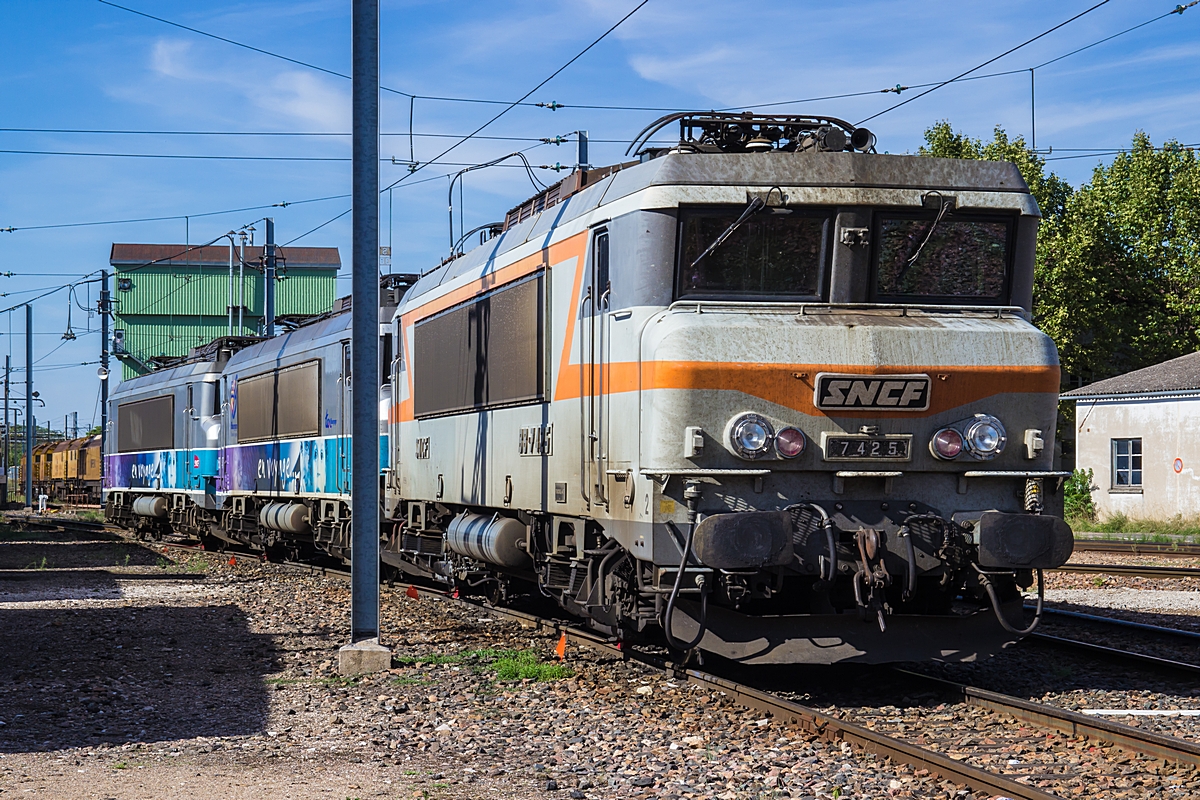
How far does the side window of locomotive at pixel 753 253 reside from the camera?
888 cm

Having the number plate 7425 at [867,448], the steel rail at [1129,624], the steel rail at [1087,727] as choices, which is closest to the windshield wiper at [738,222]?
the number plate 7425 at [867,448]

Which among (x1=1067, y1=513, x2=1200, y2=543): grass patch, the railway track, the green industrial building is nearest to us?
the railway track

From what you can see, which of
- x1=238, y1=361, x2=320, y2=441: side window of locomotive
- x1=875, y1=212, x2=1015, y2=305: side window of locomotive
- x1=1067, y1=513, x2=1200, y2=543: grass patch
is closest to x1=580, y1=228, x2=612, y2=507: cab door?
x1=875, y1=212, x2=1015, y2=305: side window of locomotive

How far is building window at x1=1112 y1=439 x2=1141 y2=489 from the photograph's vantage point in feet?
97.2

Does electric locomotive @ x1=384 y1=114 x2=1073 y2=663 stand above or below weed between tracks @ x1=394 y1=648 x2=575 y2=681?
above

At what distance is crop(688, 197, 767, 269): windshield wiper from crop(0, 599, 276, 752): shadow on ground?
423 centimetres

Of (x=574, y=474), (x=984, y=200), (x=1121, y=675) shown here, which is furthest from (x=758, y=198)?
(x=1121, y=675)

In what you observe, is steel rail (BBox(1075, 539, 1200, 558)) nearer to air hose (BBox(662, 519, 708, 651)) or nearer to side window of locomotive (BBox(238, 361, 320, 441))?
side window of locomotive (BBox(238, 361, 320, 441))

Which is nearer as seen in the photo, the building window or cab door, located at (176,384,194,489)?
cab door, located at (176,384,194,489)

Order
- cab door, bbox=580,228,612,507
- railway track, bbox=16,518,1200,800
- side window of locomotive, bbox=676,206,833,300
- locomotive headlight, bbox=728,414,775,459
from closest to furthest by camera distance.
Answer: railway track, bbox=16,518,1200,800 → locomotive headlight, bbox=728,414,775,459 → side window of locomotive, bbox=676,206,833,300 → cab door, bbox=580,228,612,507

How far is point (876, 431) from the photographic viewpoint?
8.70 metres

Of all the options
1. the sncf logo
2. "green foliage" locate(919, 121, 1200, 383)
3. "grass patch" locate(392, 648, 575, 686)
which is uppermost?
"green foliage" locate(919, 121, 1200, 383)

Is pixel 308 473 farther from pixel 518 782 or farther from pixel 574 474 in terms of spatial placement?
pixel 518 782

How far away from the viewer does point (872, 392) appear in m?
8.66
